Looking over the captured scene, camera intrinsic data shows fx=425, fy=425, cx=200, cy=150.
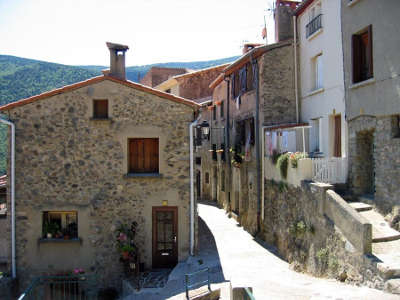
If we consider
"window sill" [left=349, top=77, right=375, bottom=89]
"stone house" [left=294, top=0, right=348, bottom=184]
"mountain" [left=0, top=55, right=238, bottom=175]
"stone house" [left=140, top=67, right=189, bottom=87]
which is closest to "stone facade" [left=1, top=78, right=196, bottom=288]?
"stone house" [left=294, top=0, right=348, bottom=184]

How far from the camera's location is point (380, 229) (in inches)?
411

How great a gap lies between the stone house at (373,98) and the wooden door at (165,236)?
570 centimetres

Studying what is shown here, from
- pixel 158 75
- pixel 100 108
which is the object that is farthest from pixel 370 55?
pixel 158 75

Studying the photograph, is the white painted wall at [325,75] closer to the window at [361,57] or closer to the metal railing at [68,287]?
the window at [361,57]

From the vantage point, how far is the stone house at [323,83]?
1408cm

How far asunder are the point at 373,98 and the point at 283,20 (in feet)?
26.4

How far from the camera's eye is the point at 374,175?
1250cm

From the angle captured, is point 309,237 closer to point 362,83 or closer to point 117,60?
point 362,83

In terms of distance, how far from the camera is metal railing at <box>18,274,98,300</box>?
1323 centimetres

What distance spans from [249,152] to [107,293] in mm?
9626

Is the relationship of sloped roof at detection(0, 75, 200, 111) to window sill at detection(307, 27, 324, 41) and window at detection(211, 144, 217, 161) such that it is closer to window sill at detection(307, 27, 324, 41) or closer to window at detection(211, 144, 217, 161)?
window sill at detection(307, 27, 324, 41)

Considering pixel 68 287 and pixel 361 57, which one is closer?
pixel 361 57

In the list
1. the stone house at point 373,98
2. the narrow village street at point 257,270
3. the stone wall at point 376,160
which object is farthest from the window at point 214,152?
the stone wall at point 376,160

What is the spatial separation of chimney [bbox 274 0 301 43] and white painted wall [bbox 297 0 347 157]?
1077 mm
